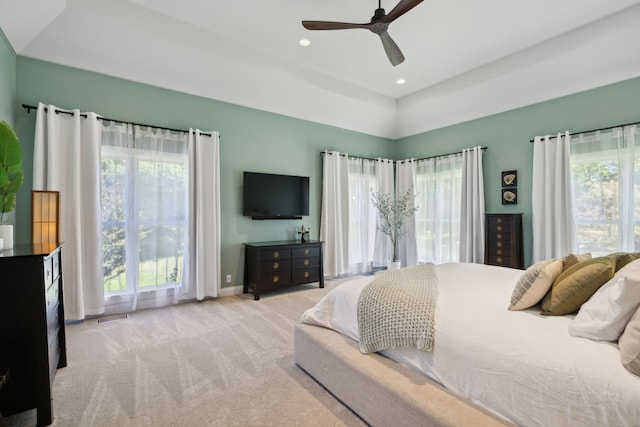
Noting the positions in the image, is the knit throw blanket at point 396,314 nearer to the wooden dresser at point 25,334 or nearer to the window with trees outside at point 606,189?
the wooden dresser at point 25,334

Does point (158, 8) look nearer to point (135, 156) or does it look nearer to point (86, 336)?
point (135, 156)

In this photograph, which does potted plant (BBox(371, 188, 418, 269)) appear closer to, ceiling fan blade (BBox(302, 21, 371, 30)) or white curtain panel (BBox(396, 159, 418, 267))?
white curtain panel (BBox(396, 159, 418, 267))

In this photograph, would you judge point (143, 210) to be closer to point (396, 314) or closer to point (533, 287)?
point (396, 314)

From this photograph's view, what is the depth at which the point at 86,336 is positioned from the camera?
2.97 metres

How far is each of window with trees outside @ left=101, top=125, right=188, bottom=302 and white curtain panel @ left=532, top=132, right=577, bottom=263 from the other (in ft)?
15.5

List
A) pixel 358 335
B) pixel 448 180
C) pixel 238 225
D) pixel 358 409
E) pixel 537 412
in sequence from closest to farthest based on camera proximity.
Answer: pixel 537 412, pixel 358 409, pixel 358 335, pixel 238 225, pixel 448 180

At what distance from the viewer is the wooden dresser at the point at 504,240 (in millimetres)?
4238

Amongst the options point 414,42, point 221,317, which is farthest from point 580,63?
point 221,317

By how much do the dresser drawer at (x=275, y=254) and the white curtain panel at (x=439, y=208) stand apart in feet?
8.94

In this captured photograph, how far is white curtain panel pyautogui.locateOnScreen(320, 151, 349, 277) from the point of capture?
17.4 ft

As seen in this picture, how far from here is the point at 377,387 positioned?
1.66m

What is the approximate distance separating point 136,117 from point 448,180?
4.82 m

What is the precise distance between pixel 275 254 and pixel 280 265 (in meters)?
0.19

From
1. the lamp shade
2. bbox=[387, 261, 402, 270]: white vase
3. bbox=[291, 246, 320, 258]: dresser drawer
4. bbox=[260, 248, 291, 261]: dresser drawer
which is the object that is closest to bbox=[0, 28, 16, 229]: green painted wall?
the lamp shade
